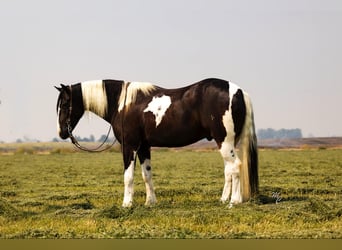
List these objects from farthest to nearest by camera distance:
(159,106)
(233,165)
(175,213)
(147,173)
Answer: (147,173) < (159,106) < (233,165) < (175,213)

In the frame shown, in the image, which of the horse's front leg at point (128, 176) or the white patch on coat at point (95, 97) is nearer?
the horse's front leg at point (128, 176)

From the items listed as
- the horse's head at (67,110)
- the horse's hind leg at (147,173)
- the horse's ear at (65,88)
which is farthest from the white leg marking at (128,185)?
the horse's ear at (65,88)

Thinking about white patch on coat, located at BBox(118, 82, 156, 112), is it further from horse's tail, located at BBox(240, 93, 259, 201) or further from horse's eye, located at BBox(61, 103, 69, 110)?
horse's tail, located at BBox(240, 93, 259, 201)

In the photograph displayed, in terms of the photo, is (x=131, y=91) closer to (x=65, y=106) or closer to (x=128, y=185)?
(x=65, y=106)

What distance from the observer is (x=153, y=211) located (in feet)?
24.6

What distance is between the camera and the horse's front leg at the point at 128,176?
8227mm

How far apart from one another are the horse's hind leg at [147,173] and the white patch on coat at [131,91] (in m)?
0.85

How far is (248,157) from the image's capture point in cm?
809

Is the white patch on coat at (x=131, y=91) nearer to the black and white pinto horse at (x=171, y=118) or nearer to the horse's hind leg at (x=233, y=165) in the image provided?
the black and white pinto horse at (x=171, y=118)

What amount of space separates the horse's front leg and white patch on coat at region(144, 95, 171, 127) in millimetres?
719

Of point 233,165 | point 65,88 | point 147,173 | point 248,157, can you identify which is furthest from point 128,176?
point 248,157

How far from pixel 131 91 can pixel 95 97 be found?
66 cm

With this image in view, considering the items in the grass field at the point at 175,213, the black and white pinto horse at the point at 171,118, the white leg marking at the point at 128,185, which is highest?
the black and white pinto horse at the point at 171,118

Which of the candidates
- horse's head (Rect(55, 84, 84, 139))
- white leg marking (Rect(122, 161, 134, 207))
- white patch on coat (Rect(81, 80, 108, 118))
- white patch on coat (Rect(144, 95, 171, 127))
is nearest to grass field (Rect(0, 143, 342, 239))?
white leg marking (Rect(122, 161, 134, 207))
